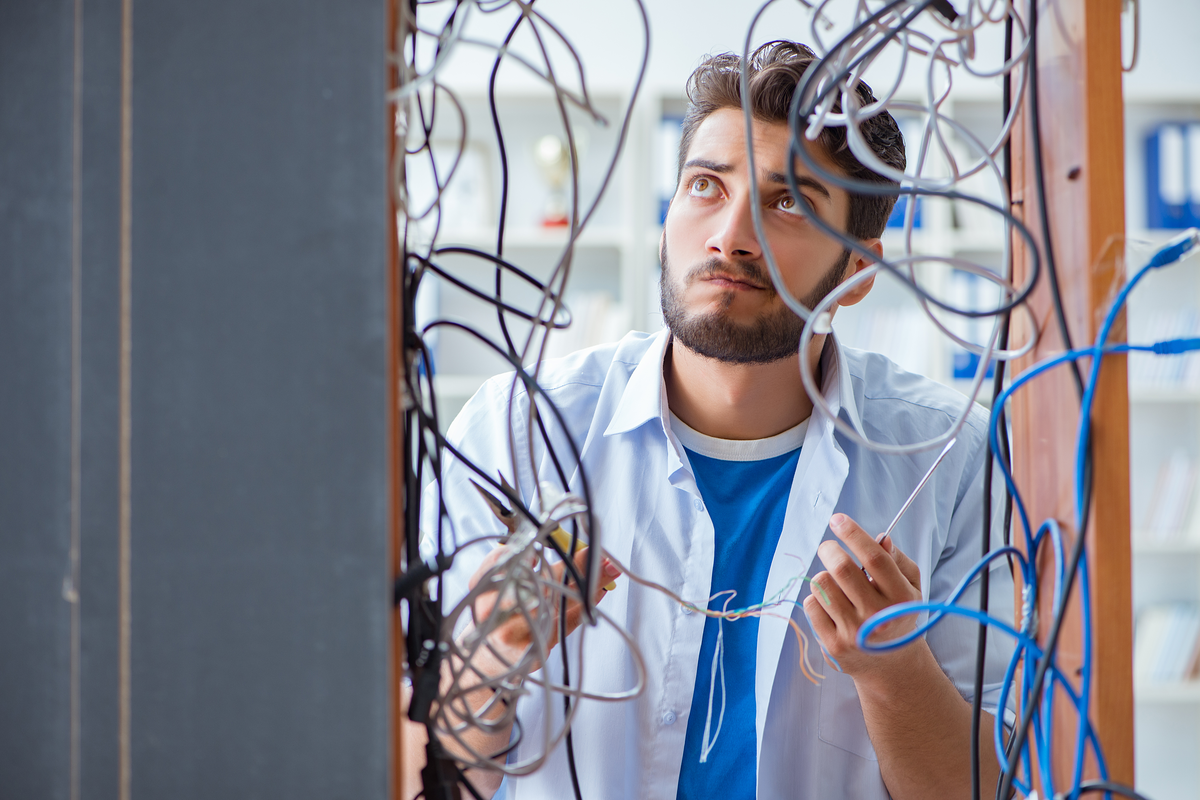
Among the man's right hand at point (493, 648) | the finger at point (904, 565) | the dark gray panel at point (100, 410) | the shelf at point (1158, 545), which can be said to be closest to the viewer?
the dark gray panel at point (100, 410)

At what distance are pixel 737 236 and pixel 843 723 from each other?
2.15ft

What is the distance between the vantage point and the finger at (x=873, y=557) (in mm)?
823

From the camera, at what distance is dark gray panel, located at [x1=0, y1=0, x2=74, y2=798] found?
17.4 inches

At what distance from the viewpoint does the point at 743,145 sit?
1.20 m

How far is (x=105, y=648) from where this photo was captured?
431 millimetres

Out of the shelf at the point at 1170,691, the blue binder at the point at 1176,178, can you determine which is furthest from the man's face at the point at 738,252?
the shelf at the point at 1170,691

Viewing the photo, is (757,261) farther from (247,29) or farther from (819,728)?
(247,29)

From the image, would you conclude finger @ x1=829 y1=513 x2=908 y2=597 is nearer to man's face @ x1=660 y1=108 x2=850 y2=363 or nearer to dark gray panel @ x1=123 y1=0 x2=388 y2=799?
man's face @ x1=660 y1=108 x2=850 y2=363

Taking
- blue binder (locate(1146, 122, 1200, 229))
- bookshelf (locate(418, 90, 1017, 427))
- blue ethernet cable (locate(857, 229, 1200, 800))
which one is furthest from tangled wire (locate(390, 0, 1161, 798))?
blue binder (locate(1146, 122, 1200, 229))

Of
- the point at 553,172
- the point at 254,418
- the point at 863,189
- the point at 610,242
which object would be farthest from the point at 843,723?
the point at 553,172

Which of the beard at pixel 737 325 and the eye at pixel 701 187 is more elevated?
the eye at pixel 701 187

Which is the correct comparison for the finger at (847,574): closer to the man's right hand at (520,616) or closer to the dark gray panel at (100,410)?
the man's right hand at (520,616)

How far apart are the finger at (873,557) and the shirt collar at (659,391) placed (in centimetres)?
39

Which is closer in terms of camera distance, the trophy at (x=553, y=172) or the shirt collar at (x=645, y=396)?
the shirt collar at (x=645, y=396)
